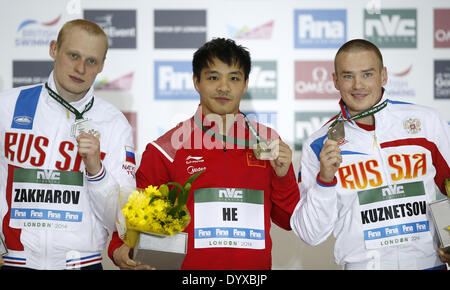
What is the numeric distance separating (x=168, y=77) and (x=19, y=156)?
1641 millimetres

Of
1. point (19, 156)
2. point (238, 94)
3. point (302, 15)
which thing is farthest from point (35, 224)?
point (302, 15)

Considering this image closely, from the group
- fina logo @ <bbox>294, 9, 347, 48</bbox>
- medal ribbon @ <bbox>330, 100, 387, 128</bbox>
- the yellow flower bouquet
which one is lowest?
the yellow flower bouquet

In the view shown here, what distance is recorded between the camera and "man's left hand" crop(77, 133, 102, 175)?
2107 millimetres

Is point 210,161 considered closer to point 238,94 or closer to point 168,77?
point 238,94

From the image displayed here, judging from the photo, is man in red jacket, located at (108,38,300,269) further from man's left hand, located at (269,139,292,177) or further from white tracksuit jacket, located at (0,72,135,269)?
white tracksuit jacket, located at (0,72,135,269)

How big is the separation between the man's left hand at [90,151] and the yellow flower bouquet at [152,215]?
1.24 ft

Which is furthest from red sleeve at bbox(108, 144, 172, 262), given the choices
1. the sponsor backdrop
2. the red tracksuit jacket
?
the sponsor backdrop

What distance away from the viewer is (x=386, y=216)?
7.50 ft

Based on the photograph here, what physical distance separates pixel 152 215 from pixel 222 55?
3.24 feet

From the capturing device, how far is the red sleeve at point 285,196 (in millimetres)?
2262

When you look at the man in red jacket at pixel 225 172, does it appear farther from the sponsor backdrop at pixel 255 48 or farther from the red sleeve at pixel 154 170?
the sponsor backdrop at pixel 255 48

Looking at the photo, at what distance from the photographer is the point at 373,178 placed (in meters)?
2.33

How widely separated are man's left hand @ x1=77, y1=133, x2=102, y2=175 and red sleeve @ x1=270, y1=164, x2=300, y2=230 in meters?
0.84

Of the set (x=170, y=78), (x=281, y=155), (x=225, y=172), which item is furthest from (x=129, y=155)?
(x=170, y=78)
